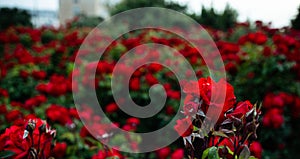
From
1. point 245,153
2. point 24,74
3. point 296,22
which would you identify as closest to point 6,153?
point 245,153

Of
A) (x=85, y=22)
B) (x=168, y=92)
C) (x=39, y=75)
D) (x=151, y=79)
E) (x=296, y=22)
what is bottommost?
(x=168, y=92)

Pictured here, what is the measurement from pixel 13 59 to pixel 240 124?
11.8 ft

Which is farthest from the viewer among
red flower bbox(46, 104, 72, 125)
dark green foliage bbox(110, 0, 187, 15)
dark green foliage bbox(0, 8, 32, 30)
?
dark green foliage bbox(0, 8, 32, 30)

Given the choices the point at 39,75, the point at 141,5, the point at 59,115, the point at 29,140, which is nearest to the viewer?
the point at 29,140

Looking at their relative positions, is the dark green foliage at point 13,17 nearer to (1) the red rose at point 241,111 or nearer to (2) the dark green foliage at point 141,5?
(2) the dark green foliage at point 141,5

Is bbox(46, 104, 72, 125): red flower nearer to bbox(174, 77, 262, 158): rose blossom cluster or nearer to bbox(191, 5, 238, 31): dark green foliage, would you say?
bbox(174, 77, 262, 158): rose blossom cluster

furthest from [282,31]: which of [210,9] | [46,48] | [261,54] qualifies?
[210,9]

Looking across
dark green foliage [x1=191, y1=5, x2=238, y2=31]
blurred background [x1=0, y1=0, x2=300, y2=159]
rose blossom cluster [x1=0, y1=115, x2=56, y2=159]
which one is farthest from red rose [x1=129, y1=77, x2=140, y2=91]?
dark green foliage [x1=191, y1=5, x2=238, y2=31]

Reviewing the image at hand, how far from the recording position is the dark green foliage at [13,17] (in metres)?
10.9

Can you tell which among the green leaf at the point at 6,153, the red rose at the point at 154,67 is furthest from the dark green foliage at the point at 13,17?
the green leaf at the point at 6,153

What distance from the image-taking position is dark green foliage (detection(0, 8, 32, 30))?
1093 centimetres

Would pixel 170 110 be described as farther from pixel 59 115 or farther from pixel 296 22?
pixel 296 22

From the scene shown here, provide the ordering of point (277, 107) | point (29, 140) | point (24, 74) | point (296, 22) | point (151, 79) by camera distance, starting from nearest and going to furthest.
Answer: point (29, 140), point (277, 107), point (151, 79), point (24, 74), point (296, 22)

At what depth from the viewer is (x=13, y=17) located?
11.6 meters
